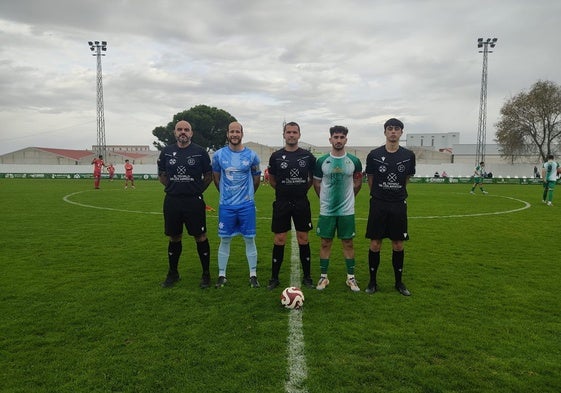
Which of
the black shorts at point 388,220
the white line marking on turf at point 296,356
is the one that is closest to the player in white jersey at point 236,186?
the white line marking on turf at point 296,356

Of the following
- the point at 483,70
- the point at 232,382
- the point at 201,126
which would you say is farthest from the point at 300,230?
the point at 201,126

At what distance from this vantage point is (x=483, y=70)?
38812 millimetres

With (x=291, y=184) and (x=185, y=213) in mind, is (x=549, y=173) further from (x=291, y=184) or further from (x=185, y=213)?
(x=185, y=213)

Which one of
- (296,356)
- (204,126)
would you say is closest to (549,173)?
(296,356)

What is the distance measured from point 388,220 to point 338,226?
0.65 m

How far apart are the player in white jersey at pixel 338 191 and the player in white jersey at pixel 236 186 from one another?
3.04 ft

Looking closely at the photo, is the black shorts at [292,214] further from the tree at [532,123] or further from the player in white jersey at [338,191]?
the tree at [532,123]

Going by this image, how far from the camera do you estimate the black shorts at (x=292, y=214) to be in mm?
5340

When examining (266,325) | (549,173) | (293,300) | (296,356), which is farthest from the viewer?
(549,173)

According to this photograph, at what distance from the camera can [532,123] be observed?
143 feet

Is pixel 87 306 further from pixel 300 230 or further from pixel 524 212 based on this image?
pixel 524 212

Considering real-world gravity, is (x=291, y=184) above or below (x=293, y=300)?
above

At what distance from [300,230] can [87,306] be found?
9.12 feet

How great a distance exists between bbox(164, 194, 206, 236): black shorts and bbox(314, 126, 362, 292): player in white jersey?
1638mm
